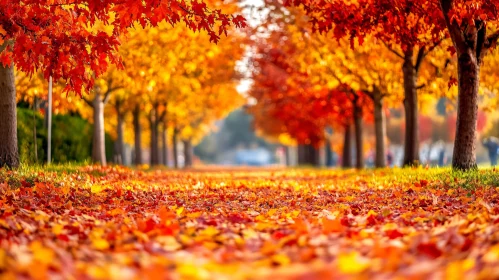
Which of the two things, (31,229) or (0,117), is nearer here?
(31,229)

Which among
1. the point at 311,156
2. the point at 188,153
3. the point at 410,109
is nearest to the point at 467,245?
the point at 410,109

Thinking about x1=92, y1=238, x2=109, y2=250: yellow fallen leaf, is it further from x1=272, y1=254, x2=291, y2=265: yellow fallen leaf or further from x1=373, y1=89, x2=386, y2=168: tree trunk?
x1=373, y1=89, x2=386, y2=168: tree trunk

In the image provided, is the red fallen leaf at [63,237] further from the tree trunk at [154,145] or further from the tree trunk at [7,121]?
the tree trunk at [154,145]

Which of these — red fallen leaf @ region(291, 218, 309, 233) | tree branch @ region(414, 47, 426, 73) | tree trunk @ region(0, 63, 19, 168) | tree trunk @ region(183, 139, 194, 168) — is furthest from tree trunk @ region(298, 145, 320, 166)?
red fallen leaf @ region(291, 218, 309, 233)

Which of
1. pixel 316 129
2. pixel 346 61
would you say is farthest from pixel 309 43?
pixel 316 129

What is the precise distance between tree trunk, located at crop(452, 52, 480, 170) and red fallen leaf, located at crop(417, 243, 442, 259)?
28.6 ft

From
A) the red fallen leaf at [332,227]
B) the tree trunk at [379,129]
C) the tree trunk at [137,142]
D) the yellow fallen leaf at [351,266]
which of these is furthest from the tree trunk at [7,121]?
the tree trunk at [137,142]

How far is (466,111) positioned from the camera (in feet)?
44.1

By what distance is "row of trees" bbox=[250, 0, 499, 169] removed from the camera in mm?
12734

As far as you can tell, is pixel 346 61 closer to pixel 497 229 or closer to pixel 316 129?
pixel 497 229

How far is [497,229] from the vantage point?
5941mm

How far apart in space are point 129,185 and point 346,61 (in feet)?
31.1

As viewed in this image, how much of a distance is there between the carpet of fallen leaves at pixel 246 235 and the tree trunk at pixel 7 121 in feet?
5.10

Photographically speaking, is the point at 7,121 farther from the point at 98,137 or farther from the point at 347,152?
the point at 347,152
